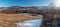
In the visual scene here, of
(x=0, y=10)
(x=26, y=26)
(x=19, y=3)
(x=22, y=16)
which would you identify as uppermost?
(x=19, y=3)

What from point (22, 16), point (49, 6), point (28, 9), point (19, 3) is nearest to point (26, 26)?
point (22, 16)

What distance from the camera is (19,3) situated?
1.68 metres

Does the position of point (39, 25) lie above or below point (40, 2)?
below

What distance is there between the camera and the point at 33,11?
66.1 inches

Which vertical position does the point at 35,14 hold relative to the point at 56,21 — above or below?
above

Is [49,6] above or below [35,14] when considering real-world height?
above

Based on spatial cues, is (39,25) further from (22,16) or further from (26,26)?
(22,16)

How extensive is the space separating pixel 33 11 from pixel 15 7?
315 mm

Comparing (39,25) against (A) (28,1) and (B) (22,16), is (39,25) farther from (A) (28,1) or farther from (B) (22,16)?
(A) (28,1)

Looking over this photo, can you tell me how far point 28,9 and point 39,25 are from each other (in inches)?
13.0

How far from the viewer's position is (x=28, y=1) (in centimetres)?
167

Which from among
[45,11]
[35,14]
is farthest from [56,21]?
[35,14]

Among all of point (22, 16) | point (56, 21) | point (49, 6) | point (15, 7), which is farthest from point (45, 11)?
point (15, 7)

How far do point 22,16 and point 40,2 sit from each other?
38cm
